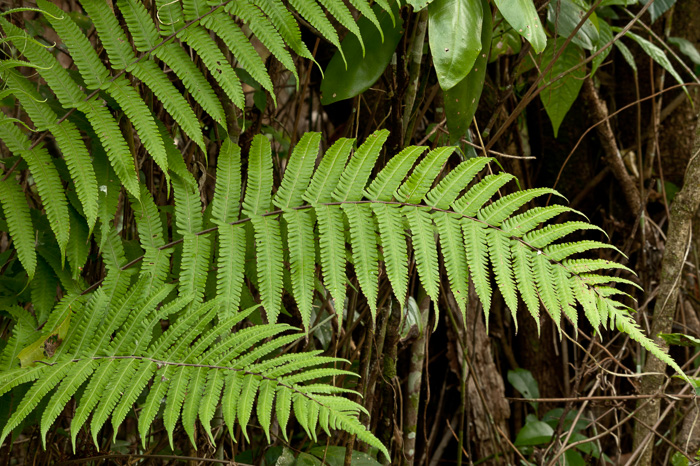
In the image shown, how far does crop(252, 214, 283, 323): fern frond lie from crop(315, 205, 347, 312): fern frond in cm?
9

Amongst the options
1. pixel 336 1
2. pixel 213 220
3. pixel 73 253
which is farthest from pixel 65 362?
pixel 336 1

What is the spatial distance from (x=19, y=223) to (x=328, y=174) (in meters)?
0.61

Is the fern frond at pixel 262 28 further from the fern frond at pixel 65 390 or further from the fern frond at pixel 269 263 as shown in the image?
the fern frond at pixel 65 390

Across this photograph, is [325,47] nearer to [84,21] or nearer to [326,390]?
[84,21]

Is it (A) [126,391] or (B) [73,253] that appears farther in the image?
(B) [73,253]

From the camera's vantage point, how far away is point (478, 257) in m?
1.17

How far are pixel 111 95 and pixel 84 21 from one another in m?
→ 0.78

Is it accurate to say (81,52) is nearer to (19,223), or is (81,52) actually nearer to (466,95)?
(19,223)

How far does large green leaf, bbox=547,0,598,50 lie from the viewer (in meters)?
1.77

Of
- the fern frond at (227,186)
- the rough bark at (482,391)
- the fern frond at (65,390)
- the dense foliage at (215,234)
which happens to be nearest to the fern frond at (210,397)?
the dense foliage at (215,234)

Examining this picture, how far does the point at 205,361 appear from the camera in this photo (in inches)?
43.4

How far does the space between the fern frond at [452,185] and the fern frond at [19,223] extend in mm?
778

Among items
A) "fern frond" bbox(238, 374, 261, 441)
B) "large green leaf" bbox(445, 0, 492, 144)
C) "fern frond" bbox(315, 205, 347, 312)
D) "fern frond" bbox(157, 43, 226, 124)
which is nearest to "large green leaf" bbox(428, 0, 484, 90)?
"large green leaf" bbox(445, 0, 492, 144)

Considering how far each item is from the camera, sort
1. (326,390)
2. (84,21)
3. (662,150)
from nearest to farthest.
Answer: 1. (326,390)
2. (84,21)
3. (662,150)
